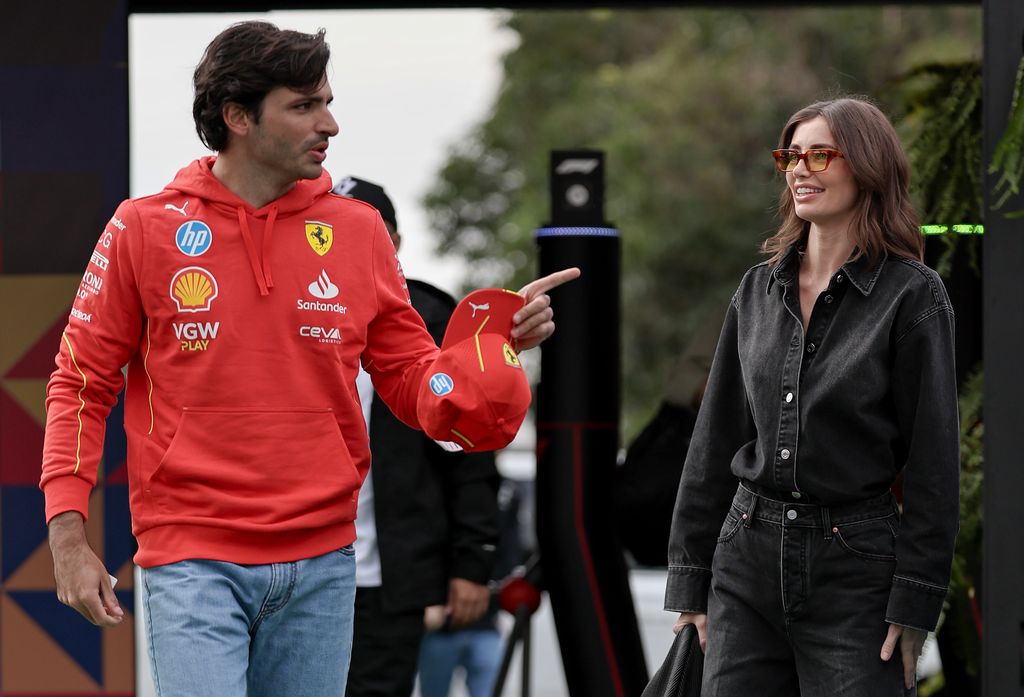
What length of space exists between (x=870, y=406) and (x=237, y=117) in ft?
4.66

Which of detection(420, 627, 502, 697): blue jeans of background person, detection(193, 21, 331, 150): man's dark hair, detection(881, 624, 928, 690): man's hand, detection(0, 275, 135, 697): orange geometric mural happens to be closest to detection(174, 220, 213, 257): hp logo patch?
detection(193, 21, 331, 150): man's dark hair

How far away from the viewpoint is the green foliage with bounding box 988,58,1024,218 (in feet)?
11.3

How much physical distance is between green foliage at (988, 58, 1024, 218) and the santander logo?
4.75 feet

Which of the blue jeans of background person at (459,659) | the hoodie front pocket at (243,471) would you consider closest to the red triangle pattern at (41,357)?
the blue jeans of background person at (459,659)

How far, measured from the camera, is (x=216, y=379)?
306 cm

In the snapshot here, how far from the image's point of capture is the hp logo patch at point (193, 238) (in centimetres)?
313

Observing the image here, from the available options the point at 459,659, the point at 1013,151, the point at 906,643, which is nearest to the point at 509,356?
the point at 906,643

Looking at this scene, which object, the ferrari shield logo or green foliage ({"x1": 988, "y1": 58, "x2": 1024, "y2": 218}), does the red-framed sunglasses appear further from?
the ferrari shield logo

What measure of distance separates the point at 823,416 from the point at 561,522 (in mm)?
2218

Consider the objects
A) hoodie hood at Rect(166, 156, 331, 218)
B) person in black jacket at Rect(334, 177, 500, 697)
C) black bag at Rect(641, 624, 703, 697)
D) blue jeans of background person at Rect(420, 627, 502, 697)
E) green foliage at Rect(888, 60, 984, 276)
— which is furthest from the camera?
blue jeans of background person at Rect(420, 627, 502, 697)

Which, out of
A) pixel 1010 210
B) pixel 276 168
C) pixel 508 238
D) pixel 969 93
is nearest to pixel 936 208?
pixel 969 93

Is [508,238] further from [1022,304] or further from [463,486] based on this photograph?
[1022,304]

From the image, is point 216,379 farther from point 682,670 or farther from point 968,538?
point 968,538

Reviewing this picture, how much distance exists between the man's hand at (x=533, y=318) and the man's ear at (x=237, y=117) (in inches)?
25.4
